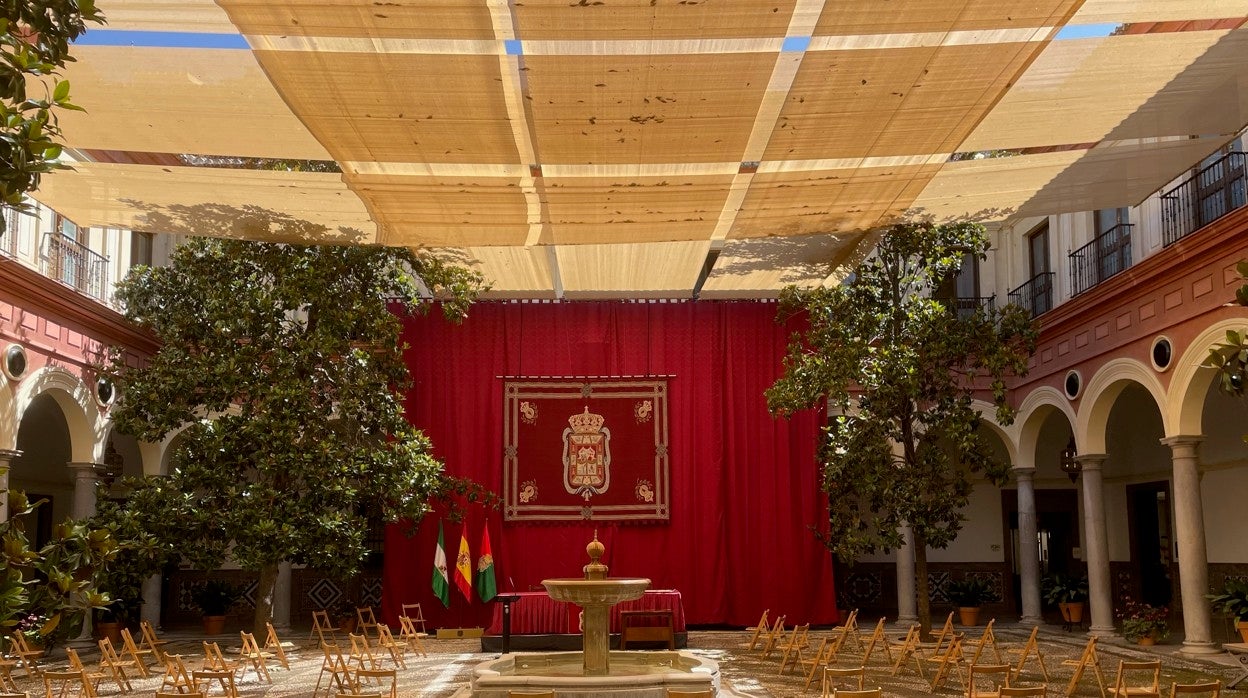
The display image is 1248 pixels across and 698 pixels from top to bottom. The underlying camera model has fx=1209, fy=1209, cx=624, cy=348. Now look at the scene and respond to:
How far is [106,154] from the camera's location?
6.93 metres

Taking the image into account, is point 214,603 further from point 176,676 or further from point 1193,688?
point 1193,688

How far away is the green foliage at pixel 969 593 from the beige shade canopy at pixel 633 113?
1044 cm

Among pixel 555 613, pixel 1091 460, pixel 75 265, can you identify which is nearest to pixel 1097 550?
pixel 1091 460

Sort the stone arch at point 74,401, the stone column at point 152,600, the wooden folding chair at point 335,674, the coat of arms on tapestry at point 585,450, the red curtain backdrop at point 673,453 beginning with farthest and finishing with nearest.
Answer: the coat of arms on tapestry at point 585,450 < the red curtain backdrop at point 673,453 < the stone column at point 152,600 < the stone arch at point 74,401 < the wooden folding chair at point 335,674

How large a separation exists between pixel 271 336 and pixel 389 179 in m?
6.37

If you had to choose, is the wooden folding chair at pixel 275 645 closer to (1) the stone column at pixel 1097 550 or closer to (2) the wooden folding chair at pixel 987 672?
(2) the wooden folding chair at pixel 987 672

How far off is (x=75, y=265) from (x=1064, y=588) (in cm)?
1345

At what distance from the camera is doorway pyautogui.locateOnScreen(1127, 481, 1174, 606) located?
1702cm

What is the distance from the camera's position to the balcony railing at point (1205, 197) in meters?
11.8

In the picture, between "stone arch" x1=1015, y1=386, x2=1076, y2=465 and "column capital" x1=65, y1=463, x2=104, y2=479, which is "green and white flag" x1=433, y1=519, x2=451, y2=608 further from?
"stone arch" x1=1015, y1=386, x2=1076, y2=465

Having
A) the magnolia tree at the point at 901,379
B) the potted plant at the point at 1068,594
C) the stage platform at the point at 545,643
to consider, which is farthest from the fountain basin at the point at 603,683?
the potted plant at the point at 1068,594

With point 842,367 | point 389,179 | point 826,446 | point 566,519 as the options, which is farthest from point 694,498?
point 389,179

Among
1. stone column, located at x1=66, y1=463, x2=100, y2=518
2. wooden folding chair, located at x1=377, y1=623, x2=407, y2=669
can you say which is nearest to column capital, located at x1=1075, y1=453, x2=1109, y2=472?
wooden folding chair, located at x1=377, y1=623, x2=407, y2=669

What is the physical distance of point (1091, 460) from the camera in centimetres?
1465
